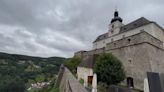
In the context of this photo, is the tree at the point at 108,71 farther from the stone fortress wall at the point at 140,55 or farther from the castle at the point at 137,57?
the stone fortress wall at the point at 140,55

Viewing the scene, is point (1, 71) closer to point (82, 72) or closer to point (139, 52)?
point (82, 72)

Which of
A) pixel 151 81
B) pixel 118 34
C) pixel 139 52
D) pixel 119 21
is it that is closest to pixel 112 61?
pixel 139 52

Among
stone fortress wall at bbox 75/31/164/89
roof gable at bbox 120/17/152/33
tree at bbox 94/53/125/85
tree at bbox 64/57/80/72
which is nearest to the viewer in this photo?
tree at bbox 94/53/125/85

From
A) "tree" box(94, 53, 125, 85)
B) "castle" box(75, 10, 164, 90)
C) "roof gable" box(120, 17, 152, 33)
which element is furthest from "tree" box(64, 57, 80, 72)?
"roof gable" box(120, 17, 152, 33)

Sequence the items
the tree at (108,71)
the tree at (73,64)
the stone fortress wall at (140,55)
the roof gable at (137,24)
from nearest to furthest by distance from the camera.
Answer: the tree at (108,71)
the stone fortress wall at (140,55)
the tree at (73,64)
the roof gable at (137,24)

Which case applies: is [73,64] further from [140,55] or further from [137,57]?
[140,55]

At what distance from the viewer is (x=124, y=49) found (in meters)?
15.8

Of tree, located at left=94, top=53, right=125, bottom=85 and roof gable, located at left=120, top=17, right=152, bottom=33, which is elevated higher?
roof gable, located at left=120, top=17, right=152, bottom=33

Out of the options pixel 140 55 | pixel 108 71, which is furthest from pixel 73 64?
pixel 140 55

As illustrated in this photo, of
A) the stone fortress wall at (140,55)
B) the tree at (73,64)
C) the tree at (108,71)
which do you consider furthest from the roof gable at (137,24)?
the tree at (108,71)

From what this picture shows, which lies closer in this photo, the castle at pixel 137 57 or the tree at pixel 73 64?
the castle at pixel 137 57

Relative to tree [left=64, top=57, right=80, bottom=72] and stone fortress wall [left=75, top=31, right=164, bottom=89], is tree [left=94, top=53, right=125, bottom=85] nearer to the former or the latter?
stone fortress wall [left=75, top=31, right=164, bottom=89]

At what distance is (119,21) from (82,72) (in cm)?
1487

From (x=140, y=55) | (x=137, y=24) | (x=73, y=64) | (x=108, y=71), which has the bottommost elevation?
(x=108, y=71)
